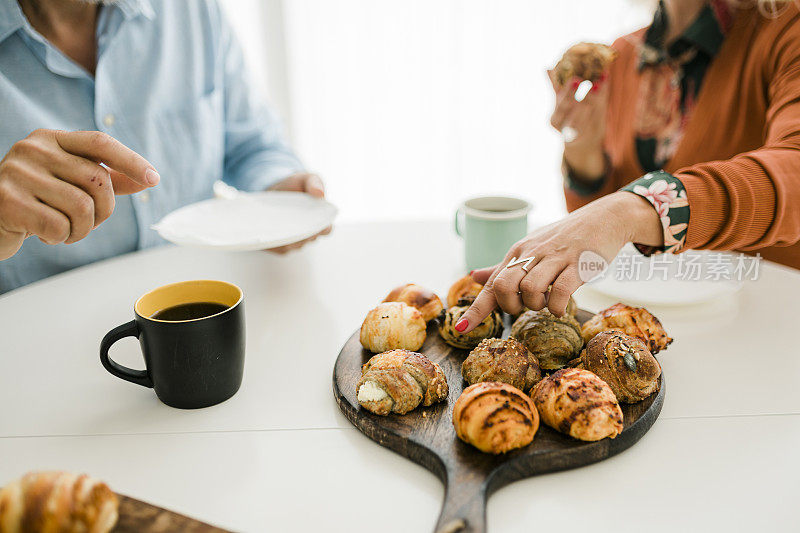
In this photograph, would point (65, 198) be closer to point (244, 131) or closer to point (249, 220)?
point (249, 220)

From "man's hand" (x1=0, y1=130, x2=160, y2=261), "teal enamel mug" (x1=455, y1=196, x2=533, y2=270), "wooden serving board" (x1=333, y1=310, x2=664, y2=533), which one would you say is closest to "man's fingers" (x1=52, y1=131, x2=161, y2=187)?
"man's hand" (x1=0, y1=130, x2=160, y2=261)

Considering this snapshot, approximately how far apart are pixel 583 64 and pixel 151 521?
3.87ft

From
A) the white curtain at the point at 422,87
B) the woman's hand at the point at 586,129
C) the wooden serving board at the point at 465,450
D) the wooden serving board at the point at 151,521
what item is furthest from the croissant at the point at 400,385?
the white curtain at the point at 422,87

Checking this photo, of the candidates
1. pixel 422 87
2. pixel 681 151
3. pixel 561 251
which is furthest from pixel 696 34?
pixel 422 87

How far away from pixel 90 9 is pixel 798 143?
4.74 ft

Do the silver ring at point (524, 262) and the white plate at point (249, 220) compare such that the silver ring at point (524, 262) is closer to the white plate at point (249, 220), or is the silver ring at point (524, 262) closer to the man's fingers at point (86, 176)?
the white plate at point (249, 220)

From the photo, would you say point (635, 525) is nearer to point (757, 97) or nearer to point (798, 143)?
point (798, 143)

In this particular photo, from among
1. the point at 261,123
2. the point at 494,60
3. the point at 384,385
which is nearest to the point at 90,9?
the point at 261,123

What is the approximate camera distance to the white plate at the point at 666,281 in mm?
1058

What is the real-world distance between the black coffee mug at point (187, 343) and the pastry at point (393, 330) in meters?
0.18

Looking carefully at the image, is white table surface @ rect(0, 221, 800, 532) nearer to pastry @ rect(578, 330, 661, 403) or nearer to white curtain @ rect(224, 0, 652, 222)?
pastry @ rect(578, 330, 661, 403)

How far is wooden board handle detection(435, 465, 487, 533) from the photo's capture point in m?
0.58

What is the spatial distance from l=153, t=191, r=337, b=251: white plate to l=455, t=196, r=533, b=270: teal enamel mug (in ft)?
0.89

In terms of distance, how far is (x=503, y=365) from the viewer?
0.76 meters
